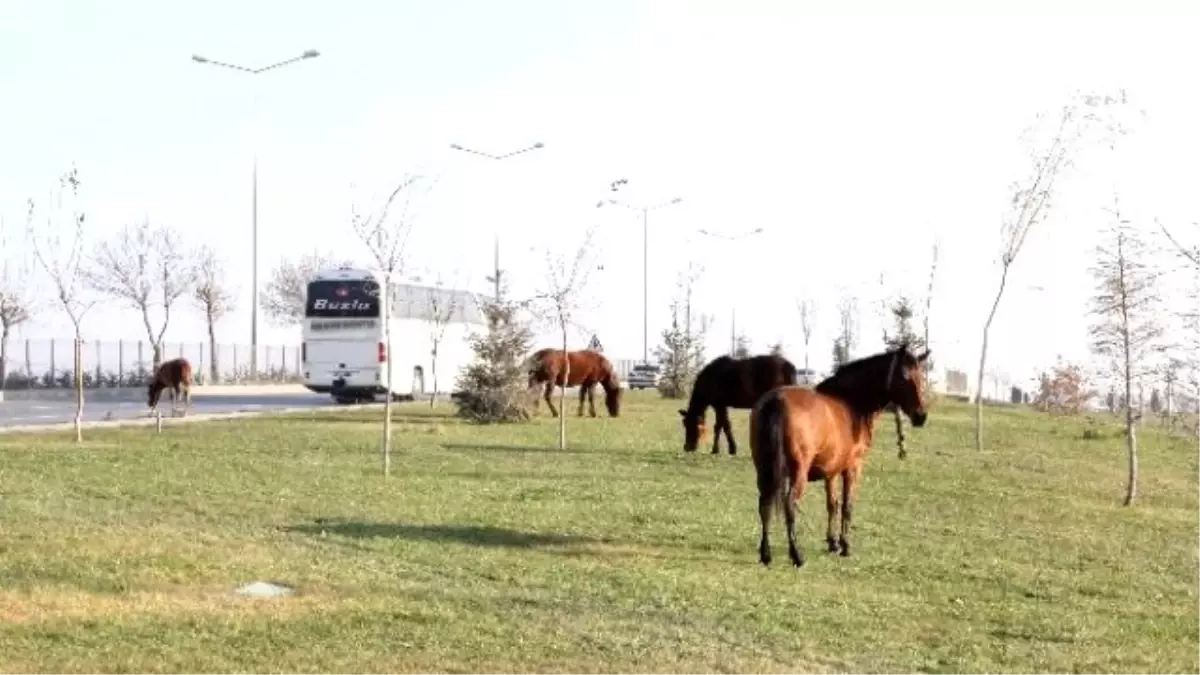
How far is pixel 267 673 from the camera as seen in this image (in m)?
8.53

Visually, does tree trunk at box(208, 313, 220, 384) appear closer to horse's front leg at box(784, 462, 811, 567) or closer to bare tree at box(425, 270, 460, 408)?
bare tree at box(425, 270, 460, 408)

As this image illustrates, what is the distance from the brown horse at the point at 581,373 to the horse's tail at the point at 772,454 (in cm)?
2631

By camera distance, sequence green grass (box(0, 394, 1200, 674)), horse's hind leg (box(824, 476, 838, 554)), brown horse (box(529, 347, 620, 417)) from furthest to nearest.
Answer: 1. brown horse (box(529, 347, 620, 417))
2. horse's hind leg (box(824, 476, 838, 554))
3. green grass (box(0, 394, 1200, 674))

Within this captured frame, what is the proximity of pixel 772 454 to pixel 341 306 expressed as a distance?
3518 cm

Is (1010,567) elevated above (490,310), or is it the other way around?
(490,310)

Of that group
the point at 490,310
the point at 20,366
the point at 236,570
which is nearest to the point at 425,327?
the point at 490,310

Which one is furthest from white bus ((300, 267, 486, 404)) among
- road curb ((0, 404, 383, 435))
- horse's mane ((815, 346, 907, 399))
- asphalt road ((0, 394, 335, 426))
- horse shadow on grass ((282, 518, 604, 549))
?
horse's mane ((815, 346, 907, 399))

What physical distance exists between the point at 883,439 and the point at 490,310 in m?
11.7

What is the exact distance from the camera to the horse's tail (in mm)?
13297

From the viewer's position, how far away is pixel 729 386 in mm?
26906

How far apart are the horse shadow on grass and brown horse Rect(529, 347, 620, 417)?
24076mm

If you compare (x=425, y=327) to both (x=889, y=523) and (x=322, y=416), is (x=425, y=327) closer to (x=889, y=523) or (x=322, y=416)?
(x=322, y=416)

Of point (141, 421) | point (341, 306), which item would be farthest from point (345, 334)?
point (141, 421)

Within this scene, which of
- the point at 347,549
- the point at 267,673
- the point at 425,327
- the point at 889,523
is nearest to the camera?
the point at 267,673
